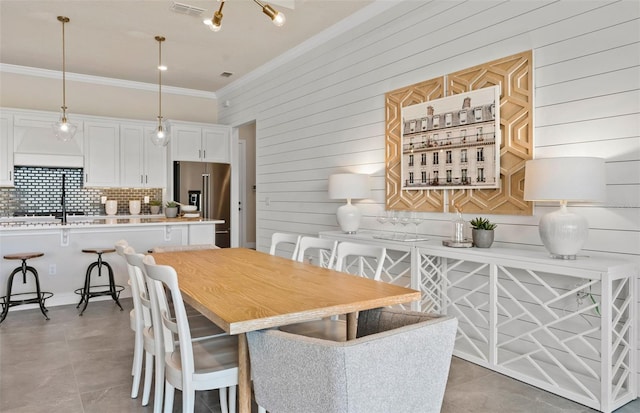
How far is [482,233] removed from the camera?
301cm

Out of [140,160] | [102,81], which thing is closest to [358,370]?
[140,160]

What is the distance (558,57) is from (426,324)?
7.41 feet

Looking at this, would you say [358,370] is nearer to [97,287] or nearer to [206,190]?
[97,287]

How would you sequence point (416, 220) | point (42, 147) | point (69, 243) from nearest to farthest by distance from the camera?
point (416, 220)
point (69, 243)
point (42, 147)

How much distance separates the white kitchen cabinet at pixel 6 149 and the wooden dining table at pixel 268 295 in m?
4.66

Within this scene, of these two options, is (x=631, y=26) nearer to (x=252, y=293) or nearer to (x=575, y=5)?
(x=575, y=5)

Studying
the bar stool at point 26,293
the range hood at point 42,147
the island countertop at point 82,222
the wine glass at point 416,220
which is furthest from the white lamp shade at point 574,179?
the range hood at point 42,147

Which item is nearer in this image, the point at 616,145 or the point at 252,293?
the point at 252,293

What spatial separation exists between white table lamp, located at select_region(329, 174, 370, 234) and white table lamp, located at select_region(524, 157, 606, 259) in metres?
1.74

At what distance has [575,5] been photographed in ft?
8.81

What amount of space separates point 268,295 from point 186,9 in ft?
11.0

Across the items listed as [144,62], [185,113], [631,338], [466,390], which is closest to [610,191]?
[631,338]

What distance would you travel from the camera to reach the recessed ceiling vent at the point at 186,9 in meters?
4.09

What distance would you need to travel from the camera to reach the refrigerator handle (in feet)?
22.6
